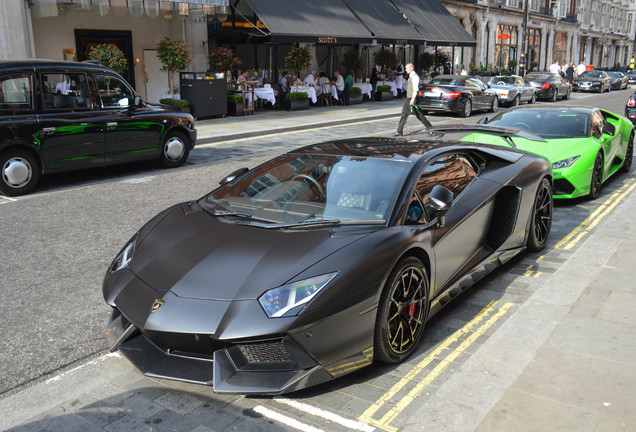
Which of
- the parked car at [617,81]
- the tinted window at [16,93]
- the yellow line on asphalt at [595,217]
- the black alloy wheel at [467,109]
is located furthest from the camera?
the parked car at [617,81]

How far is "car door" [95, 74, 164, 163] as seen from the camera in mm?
10414

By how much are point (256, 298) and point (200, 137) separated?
12890 millimetres

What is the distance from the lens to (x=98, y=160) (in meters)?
10.4

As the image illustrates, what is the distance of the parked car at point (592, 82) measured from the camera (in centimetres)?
4106

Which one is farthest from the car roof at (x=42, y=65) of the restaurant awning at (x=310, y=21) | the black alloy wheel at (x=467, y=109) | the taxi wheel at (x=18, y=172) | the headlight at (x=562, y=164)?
the black alloy wheel at (x=467, y=109)

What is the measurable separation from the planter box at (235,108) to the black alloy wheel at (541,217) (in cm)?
1636

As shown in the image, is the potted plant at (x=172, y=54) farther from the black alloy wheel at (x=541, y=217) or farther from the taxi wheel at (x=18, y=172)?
the black alloy wheel at (x=541, y=217)

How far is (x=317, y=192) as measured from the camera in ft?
14.4

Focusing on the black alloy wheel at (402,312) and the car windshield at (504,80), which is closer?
the black alloy wheel at (402,312)

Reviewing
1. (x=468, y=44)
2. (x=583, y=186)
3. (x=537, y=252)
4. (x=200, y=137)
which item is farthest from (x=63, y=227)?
(x=468, y=44)

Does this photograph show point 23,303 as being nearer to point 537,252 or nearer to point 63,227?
point 63,227

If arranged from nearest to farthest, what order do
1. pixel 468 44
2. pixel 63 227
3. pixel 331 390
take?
pixel 331 390
pixel 63 227
pixel 468 44

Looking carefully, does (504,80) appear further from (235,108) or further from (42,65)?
(42,65)

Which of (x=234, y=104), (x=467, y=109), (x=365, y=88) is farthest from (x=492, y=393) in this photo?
(x=365, y=88)
